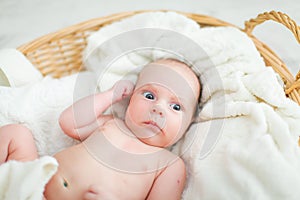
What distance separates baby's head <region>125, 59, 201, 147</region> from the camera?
1045mm

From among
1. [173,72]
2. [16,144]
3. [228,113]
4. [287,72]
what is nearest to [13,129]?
[16,144]

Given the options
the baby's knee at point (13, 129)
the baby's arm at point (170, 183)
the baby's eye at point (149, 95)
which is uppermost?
the baby's eye at point (149, 95)

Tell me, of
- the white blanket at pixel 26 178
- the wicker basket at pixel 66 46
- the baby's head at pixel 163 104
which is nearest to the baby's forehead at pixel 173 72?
the baby's head at pixel 163 104

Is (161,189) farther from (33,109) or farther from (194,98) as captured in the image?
(33,109)

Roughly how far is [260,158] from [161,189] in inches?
8.9

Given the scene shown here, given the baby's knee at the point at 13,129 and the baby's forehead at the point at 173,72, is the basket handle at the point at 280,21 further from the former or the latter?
the baby's knee at the point at 13,129

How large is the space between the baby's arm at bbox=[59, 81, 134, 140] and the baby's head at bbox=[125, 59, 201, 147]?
0.06 meters

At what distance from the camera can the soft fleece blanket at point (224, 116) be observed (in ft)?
3.01

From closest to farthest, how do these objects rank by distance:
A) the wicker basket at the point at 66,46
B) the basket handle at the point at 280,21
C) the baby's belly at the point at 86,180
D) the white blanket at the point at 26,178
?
the white blanket at the point at 26,178 < the baby's belly at the point at 86,180 < the basket handle at the point at 280,21 < the wicker basket at the point at 66,46

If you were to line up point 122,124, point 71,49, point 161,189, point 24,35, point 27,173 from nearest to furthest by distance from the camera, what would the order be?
1. point 27,173
2. point 161,189
3. point 122,124
4. point 71,49
5. point 24,35

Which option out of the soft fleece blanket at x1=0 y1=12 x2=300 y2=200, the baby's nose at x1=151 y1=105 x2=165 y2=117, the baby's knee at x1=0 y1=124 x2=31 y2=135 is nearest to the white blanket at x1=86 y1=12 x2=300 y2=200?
the soft fleece blanket at x1=0 y1=12 x2=300 y2=200

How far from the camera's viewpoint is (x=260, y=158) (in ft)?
3.03

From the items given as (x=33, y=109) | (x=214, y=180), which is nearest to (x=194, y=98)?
(x=214, y=180)

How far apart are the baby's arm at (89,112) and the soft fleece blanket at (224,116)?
76 millimetres
